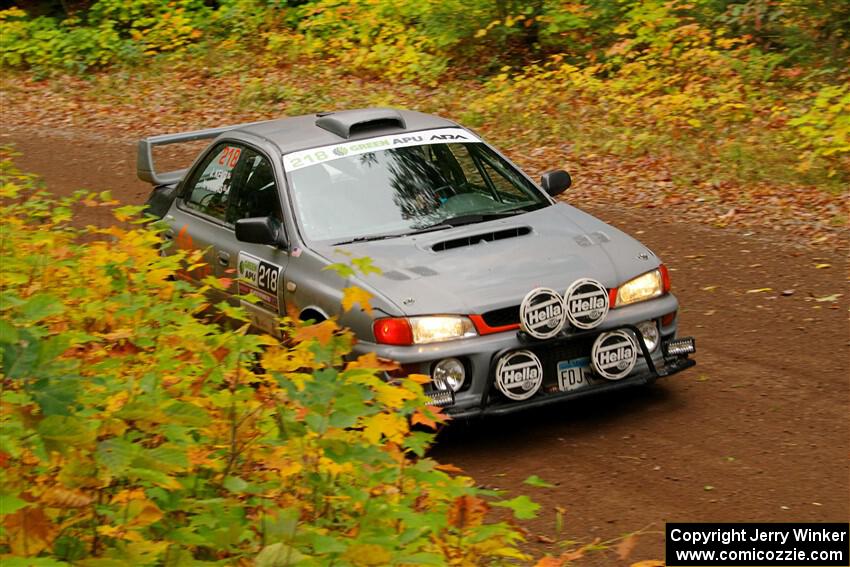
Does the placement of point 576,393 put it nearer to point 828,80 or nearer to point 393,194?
point 393,194

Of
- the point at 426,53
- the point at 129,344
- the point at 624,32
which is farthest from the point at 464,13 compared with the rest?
the point at 129,344

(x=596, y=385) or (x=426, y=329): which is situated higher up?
(x=426, y=329)

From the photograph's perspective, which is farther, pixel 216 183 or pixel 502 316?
pixel 216 183

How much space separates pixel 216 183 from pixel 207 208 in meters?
0.18

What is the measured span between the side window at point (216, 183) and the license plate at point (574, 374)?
274cm

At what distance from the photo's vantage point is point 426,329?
602cm

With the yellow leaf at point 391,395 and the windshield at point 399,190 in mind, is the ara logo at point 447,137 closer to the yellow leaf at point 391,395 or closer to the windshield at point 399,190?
the windshield at point 399,190

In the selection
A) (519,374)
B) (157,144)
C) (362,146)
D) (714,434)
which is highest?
(362,146)

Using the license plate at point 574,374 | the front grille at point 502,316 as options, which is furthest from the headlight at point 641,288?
the front grille at point 502,316

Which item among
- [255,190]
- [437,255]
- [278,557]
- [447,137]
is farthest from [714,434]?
[278,557]

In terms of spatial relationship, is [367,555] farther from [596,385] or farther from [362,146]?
[362,146]
